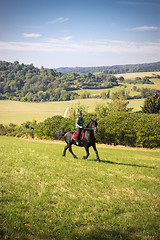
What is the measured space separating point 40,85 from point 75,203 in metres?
161

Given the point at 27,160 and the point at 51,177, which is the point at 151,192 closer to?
the point at 51,177

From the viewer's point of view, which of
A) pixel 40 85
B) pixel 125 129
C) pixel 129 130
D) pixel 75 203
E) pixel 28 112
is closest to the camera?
pixel 75 203

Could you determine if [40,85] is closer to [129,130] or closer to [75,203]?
[129,130]

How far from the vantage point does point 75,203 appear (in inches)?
260

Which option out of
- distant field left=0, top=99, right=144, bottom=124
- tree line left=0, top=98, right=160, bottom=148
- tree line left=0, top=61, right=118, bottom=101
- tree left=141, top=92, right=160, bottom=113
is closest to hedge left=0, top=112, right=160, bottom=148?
tree line left=0, top=98, right=160, bottom=148

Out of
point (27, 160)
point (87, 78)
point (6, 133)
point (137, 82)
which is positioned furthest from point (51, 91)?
point (27, 160)

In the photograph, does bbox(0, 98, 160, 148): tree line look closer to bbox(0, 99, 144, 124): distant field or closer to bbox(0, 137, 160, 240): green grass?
bbox(0, 137, 160, 240): green grass

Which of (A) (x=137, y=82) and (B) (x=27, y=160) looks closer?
(B) (x=27, y=160)

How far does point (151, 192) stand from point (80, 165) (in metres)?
4.14

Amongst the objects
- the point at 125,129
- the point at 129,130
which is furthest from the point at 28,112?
the point at 129,130

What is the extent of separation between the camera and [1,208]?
5.64m

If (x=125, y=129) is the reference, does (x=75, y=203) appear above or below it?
above

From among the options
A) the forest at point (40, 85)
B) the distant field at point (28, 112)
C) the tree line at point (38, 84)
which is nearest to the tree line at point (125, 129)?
the distant field at point (28, 112)

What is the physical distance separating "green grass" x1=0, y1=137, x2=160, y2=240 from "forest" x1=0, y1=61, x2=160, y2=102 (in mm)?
119978
